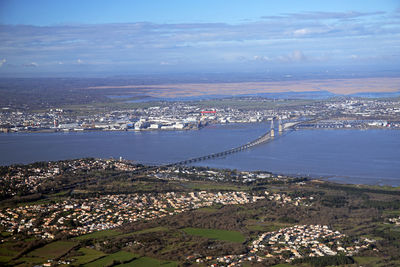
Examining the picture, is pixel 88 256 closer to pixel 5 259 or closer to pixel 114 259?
pixel 114 259

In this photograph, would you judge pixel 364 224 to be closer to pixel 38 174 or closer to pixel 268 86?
pixel 38 174

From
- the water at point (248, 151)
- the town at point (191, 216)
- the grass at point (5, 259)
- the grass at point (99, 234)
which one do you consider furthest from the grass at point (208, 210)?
the grass at point (5, 259)

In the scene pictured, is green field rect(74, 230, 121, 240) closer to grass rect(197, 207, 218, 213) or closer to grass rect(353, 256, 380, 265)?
grass rect(197, 207, 218, 213)

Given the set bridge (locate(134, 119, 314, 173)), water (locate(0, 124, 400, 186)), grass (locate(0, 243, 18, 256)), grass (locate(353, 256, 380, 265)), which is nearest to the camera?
grass (locate(353, 256, 380, 265))

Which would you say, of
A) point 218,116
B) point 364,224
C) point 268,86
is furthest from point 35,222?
point 268,86

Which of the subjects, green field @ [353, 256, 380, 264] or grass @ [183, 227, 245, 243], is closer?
green field @ [353, 256, 380, 264]

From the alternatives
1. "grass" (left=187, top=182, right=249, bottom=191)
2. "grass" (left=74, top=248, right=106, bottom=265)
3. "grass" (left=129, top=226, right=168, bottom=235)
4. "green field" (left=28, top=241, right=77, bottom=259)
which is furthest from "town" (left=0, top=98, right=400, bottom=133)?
"grass" (left=74, top=248, right=106, bottom=265)

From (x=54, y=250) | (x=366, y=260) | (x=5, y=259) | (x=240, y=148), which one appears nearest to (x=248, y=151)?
(x=240, y=148)
